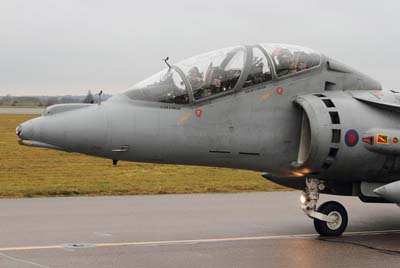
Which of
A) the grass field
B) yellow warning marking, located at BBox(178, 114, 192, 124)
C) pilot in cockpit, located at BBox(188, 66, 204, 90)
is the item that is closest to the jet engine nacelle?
pilot in cockpit, located at BBox(188, 66, 204, 90)

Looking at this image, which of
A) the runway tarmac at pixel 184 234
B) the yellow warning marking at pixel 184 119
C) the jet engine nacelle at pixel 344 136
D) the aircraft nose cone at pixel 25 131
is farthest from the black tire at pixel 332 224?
the aircraft nose cone at pixel 25 131

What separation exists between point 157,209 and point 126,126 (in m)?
4.67

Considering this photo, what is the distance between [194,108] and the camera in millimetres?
9258

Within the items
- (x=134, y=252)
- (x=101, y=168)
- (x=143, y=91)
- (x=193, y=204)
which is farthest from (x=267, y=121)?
(x=101, y=168)

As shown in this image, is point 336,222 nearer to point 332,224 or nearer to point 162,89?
point 332,224

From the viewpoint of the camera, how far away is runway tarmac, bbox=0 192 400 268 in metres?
8.54

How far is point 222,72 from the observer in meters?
9.43

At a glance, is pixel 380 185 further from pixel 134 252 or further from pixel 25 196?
pixel 25 196

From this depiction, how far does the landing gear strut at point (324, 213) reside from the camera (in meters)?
10.2

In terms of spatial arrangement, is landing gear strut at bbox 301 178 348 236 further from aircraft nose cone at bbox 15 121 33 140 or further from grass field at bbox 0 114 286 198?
grass field at bbox 0 114 286 198

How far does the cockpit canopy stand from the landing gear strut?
1.79 m

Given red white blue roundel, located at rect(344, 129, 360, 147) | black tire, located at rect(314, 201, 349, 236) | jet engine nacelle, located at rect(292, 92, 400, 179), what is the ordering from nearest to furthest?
jet engine nacelle, located at rect(292, 92, 400, 179)
red white blue roundel, located at rect(344, 129, 360, 147)
black tire, located at rect(314, 201, 349, 236)

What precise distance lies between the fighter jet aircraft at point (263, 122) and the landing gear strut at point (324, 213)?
0.02 m

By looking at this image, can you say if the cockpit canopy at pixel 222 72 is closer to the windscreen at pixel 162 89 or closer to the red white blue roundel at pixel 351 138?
the windscreen at pixel 162 89
